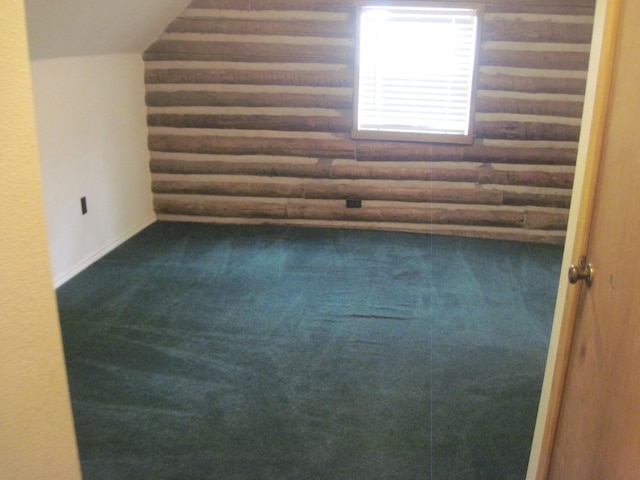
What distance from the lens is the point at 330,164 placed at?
5.18 meters

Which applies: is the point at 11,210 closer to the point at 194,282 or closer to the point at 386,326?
the point at 386,326

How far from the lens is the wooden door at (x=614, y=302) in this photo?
3.97ft

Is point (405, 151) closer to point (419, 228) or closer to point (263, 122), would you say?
point (419, 228)

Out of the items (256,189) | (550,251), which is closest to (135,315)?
(256,189)

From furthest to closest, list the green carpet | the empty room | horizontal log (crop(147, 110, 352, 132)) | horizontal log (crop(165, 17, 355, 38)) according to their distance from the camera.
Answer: horizontal log (crop(147, 110, 352, 132)) < horizontal log (crop(165, 17, 355, 38)) < the empty room < the green carpet

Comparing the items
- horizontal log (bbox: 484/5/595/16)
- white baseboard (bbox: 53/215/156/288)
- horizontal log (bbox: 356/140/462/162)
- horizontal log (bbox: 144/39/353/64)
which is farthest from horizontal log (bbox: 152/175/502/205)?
horizontal log (bbox: 484/5/595/16)

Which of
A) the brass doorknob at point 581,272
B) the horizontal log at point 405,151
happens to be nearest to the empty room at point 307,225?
the horizontal log at point 405,151

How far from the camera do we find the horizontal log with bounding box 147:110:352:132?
507 cm

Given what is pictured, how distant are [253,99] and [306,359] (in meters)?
2.83

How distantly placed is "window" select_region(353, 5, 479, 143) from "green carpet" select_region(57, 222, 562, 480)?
3.55 ft

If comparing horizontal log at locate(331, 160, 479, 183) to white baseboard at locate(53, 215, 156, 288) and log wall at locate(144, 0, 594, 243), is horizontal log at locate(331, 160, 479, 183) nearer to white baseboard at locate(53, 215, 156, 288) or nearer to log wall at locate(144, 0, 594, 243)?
log wall at locate(144, 0, 594, 243)

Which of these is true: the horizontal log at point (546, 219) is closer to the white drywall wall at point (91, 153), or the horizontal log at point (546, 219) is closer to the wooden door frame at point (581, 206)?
the white drywall wall at point (91, 153)

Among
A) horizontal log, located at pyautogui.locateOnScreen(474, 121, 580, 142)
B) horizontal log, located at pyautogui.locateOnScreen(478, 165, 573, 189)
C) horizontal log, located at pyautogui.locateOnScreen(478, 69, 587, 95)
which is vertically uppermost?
horizontal log, located at pyautogui.locateOnScreen(478, 69, 587, 95)

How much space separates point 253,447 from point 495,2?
3.97m
